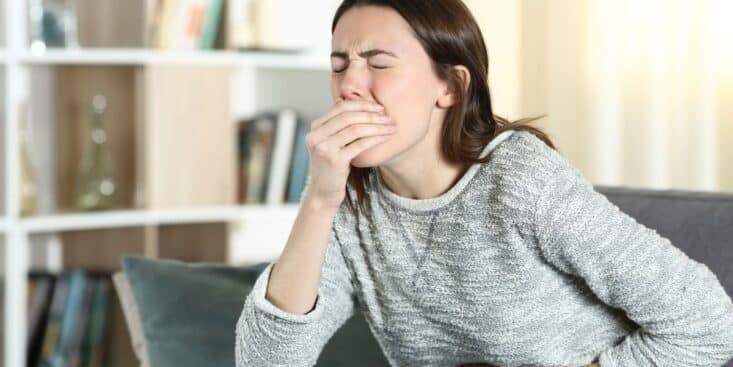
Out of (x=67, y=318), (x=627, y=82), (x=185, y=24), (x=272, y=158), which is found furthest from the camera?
(x=272, y=158)

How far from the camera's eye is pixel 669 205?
1.58 m

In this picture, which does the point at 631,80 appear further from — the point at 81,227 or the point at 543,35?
the point at 81,227

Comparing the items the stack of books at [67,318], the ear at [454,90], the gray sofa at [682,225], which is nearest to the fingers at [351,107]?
the ear at [454,90]

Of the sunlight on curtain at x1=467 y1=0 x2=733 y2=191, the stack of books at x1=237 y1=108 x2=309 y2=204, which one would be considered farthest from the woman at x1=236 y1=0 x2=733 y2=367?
the stack of books at x1=237 y1=108 x2=309 y2=204

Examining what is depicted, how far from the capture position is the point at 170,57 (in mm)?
2904

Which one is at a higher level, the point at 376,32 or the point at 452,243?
the point at 376,32

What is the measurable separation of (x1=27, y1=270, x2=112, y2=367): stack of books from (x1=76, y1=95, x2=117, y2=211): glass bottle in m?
0.21

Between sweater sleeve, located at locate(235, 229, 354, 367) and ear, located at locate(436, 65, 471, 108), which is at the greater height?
ear, located at locate(436, 65, 471, 108)

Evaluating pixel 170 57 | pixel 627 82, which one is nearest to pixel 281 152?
pixel 170 57

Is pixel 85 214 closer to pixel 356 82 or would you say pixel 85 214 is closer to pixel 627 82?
pixel 627 82

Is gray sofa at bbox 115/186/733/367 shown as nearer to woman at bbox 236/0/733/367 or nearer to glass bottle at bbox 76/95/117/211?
woman at bbox 236/0/733/367

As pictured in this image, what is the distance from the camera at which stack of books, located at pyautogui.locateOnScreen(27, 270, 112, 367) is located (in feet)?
9.27

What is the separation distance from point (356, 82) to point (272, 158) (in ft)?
5.89

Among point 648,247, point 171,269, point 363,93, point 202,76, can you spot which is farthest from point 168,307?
point 202,76
